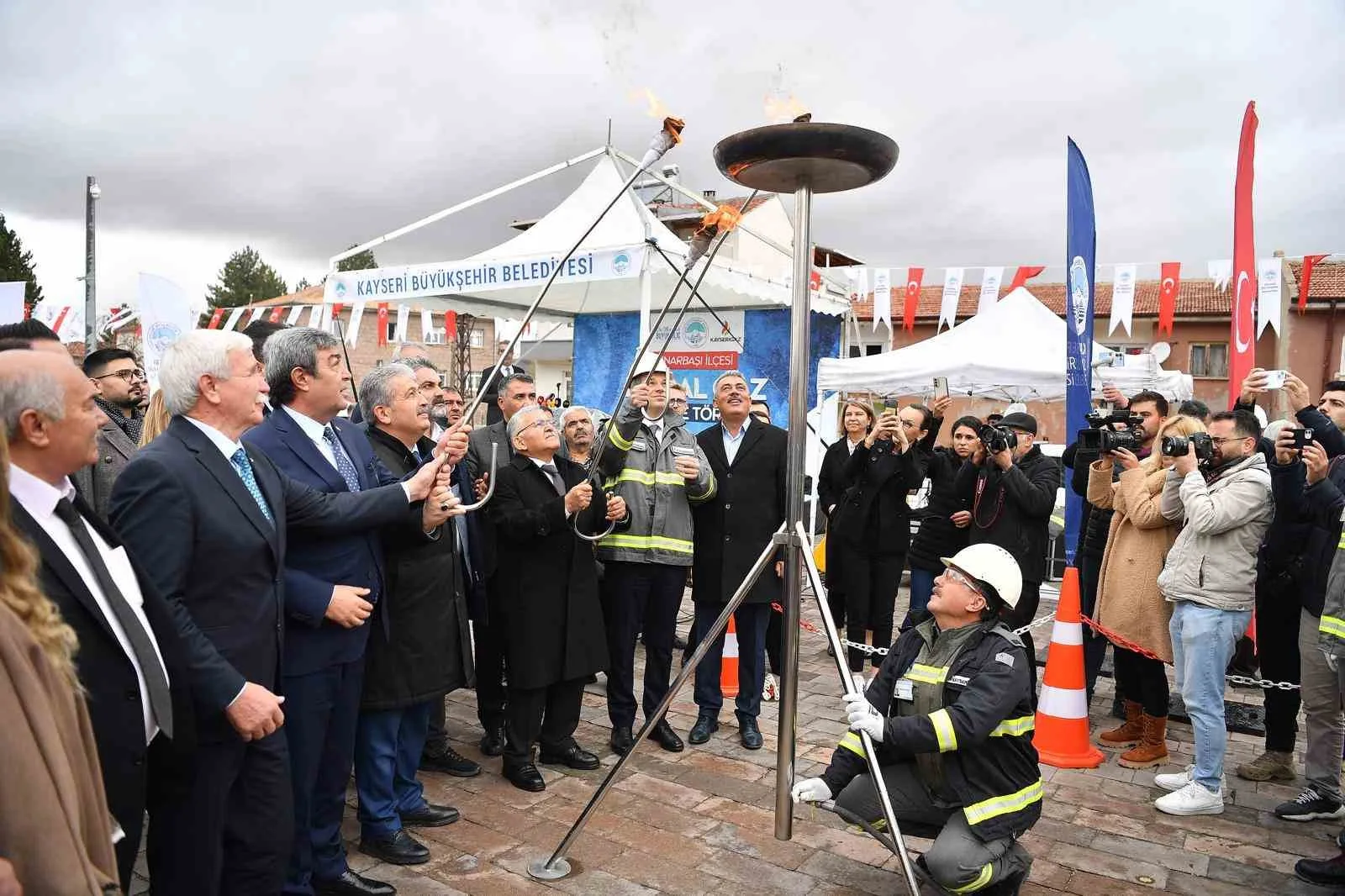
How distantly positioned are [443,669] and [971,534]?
3690 mm

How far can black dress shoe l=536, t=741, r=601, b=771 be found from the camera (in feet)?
14.7

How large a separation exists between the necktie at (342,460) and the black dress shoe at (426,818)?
1.44 m

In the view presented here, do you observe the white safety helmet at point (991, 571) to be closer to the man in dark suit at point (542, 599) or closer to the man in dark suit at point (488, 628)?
the man in dark suit at point (542, 599)

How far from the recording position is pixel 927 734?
9.73 feet

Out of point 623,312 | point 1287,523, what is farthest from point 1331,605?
point 623,312

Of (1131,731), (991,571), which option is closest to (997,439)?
(1131,731)

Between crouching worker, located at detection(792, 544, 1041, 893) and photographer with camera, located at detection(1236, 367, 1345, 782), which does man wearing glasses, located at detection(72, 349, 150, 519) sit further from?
photographer with camera, located at detection(1236, 367, 1345, 782)

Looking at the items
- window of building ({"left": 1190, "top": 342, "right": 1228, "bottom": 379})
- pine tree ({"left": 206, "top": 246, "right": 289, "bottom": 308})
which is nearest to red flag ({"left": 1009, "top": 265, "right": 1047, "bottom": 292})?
window of building ({"left": 1190, "top": 342, "right": 1228, "bottom": 379})

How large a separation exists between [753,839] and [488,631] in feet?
5.44

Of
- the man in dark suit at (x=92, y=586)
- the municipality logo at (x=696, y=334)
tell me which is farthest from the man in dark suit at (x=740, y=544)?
the municipality logo at (x=696, y=334)

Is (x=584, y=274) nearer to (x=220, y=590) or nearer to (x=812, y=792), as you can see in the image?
(x=812, y=792)

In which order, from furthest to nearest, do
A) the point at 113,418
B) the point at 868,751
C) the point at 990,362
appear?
the point at 990,362
the point at 113,418
the point at 868,751

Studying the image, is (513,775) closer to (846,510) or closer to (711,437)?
(711,437)

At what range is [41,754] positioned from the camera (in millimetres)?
1306
